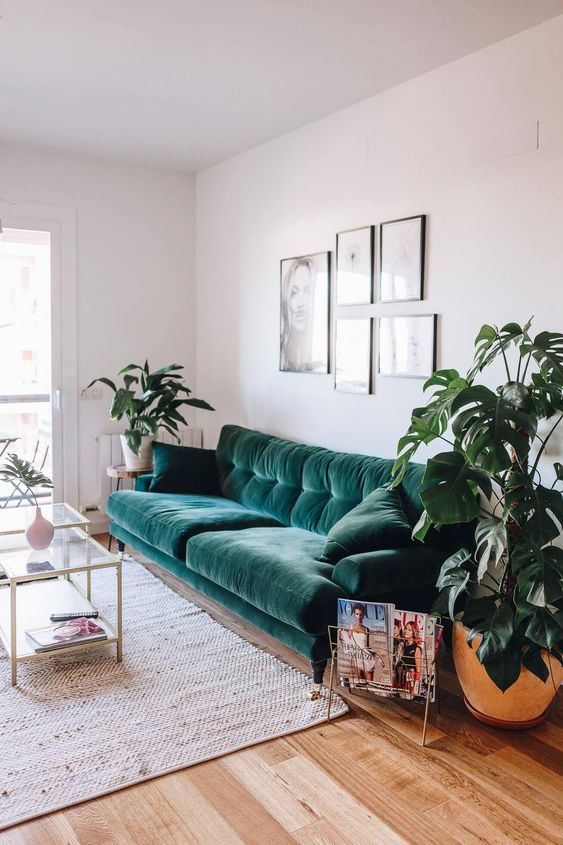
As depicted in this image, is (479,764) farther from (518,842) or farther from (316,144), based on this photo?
(316,144)

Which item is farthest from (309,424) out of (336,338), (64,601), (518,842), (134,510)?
(518,842)

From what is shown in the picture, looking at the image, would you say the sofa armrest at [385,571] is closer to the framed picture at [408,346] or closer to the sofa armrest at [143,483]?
the framed picture at [408,346]

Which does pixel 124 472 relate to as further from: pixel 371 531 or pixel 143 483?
pixel 371 531

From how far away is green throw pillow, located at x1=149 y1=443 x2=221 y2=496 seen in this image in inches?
180

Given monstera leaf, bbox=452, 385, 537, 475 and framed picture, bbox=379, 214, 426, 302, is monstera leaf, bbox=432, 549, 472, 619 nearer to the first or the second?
monstera leaf, bbox=452, 385, 537, 475

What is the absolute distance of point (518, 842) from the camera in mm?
2057

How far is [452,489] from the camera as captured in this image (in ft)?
8.29

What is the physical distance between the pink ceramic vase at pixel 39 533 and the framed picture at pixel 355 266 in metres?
1.94

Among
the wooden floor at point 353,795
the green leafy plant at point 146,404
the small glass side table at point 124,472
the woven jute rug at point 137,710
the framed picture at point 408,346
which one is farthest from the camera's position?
the small glass side table at point 124,472

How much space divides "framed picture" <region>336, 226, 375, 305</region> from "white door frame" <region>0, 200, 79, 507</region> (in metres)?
1.99

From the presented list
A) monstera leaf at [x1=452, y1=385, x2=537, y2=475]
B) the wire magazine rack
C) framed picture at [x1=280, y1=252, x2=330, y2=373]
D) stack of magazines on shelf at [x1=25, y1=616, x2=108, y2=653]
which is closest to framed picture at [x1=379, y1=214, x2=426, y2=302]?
framed picture at [x1=280, y1=252, x2=330, y2=373]

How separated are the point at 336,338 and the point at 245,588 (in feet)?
5.34

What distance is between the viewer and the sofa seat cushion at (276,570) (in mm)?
2787

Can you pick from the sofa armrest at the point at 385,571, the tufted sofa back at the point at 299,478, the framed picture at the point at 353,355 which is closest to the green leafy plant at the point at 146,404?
the tufted sofa back at the point at 299,478
